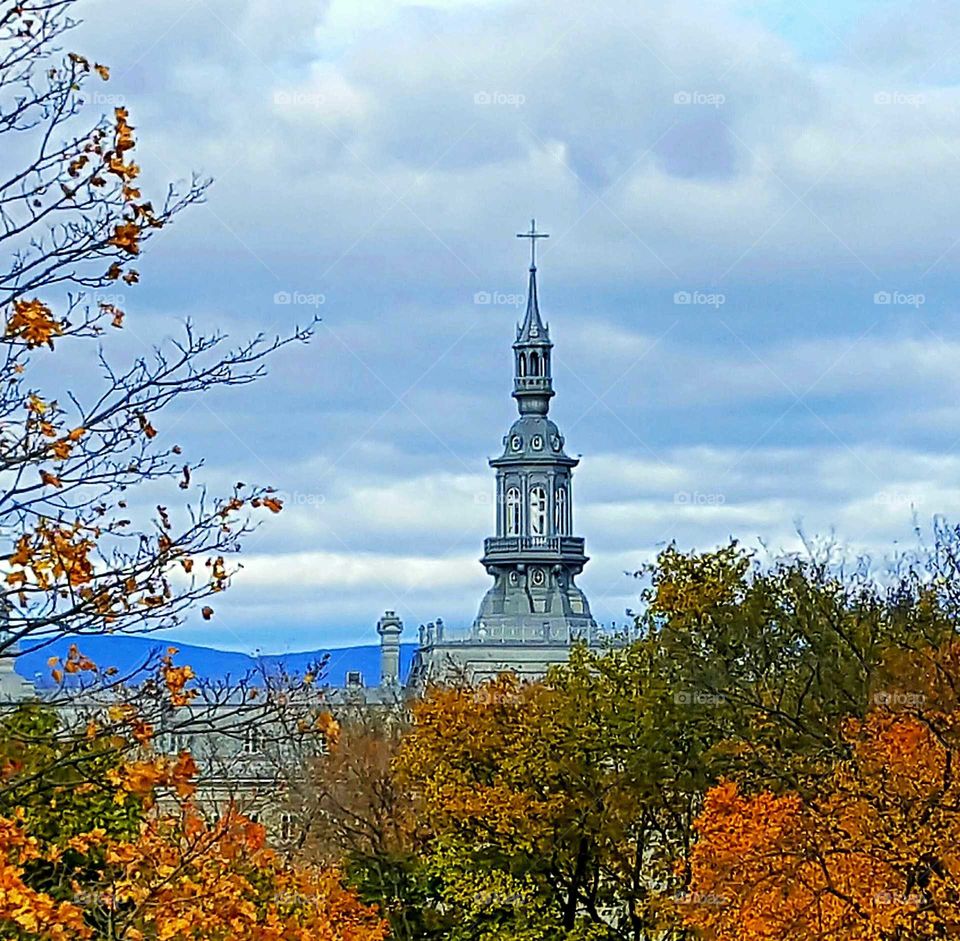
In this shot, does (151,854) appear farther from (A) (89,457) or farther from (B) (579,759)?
(B) (579,759)

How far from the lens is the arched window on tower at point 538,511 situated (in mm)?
116500

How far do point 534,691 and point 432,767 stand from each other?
3.28 meters

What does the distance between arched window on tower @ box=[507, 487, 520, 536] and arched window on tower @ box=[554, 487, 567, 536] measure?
2260mm

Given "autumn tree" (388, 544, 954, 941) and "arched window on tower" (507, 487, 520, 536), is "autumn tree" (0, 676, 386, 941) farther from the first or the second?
"arched window on tower" (507, 487, 520, 536)

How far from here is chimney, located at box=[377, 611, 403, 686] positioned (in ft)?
350

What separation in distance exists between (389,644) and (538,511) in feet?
44.2

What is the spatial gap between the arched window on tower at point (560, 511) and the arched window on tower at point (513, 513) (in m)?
2.26

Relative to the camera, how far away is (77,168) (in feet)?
33.7

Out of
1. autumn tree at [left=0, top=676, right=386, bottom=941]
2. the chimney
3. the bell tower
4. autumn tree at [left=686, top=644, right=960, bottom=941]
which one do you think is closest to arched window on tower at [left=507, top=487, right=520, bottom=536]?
the bell tower

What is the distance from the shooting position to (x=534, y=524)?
117 m

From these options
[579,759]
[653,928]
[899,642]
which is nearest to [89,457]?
[899,642]

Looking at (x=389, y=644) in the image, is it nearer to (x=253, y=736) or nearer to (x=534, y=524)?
(x=534, y=524)

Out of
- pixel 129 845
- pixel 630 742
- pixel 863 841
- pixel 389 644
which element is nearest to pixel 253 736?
pixel 129 845

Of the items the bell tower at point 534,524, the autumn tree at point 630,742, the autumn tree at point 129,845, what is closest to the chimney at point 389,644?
the bell tower at point 534,524
